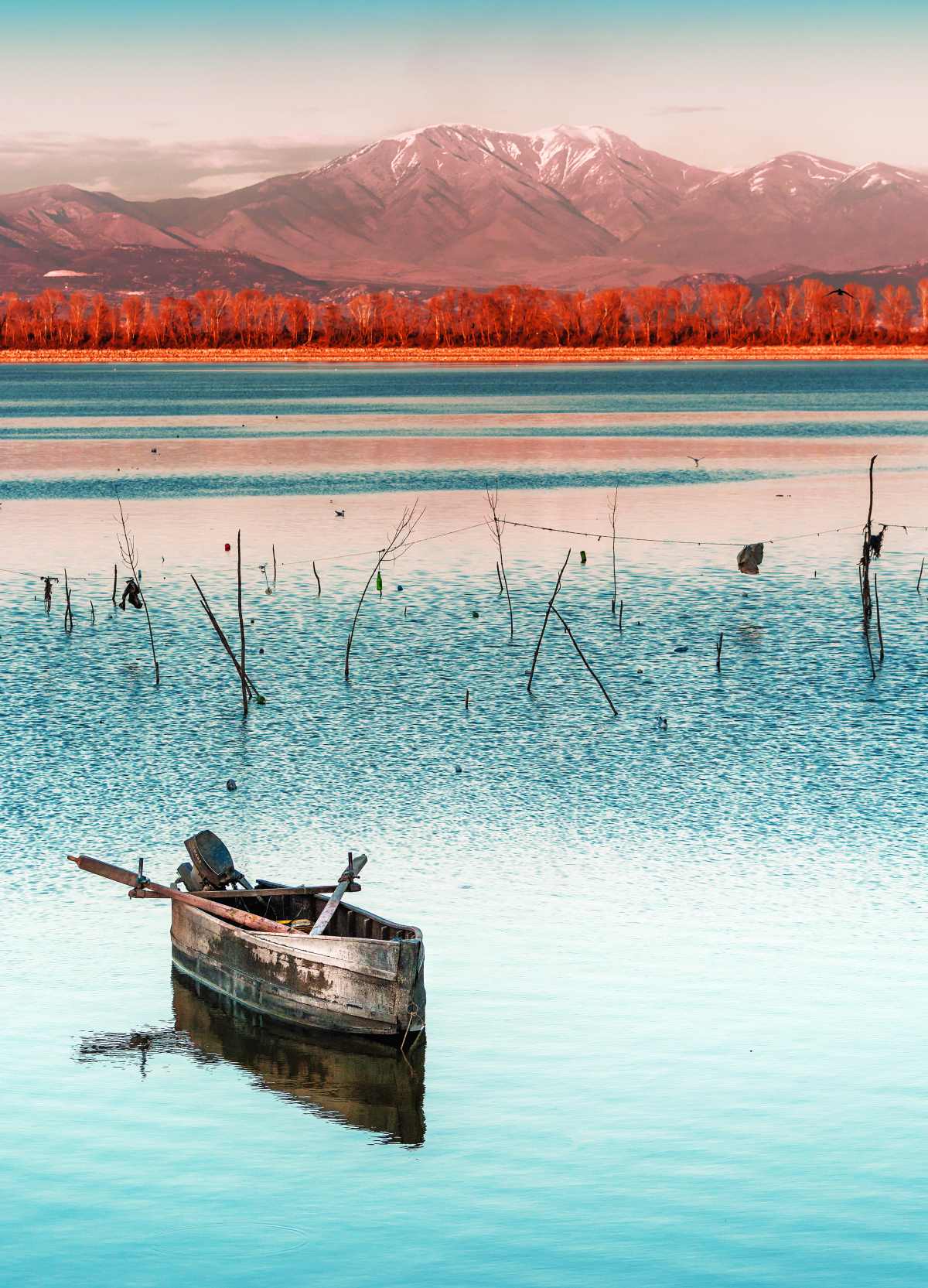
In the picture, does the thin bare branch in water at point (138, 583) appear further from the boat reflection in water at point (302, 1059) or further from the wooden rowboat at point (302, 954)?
the boat reflection in water at point (302, 1059)

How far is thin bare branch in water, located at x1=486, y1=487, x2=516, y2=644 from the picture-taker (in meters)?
41.3

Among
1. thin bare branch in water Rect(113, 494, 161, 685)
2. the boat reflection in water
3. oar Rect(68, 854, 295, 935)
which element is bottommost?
the boat reflection in water

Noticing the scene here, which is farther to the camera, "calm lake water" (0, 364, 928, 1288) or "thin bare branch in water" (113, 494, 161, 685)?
"thin bare branch in water" (113, 494, 161, 685)

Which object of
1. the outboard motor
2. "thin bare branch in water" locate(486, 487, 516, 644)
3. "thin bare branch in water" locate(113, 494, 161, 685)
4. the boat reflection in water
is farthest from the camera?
"thin bare branch in water" locate(486, 487, 516, 644)

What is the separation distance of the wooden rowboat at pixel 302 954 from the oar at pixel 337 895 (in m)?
0.02

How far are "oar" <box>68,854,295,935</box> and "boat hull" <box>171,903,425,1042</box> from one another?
120mm

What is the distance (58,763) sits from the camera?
28438 millimetres

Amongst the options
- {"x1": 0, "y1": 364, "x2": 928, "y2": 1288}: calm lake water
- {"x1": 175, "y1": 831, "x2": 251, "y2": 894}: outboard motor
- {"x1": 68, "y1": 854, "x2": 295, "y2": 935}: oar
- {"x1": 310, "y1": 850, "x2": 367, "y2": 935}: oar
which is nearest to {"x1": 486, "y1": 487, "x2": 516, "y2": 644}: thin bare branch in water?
{"x1": 0, "y1": 364, "x2": 928, "y2": 1288}: calm lake water

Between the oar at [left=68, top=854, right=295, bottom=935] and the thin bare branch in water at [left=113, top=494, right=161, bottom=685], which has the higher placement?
the thin bare branch in water at [left=113, top=494, right=161, bottom=685]

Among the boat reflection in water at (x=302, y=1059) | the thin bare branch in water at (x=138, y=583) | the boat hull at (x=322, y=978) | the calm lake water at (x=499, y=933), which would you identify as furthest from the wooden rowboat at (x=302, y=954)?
the thin bare branch in water at (x=138, y=583)

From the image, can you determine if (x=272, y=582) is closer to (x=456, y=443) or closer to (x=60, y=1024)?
(x=60, y=1024)

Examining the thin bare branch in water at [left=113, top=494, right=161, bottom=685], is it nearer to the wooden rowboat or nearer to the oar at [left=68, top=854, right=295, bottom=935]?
the oar at [left=68, top=854, right=295, bottom=935]

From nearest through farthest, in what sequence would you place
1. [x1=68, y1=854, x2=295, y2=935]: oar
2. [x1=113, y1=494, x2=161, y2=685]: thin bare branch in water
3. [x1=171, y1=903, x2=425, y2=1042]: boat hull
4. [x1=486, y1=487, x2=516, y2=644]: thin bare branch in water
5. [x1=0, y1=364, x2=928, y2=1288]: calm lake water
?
[x1=0, y1=364, x2=928, y2=1288]: calm lake water → [x1=171, y1=903, x2=425, y2=1042]: boat hull → [x1=68, y1=854, x2=295, y2=935]: oar → [x1=113, y1=494, x2=161, y2=685]: thin bare branch in water → [x1=486, y1=487, x2=516, y2=644]: thin bare branch in water

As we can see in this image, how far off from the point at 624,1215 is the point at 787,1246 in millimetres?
1274
